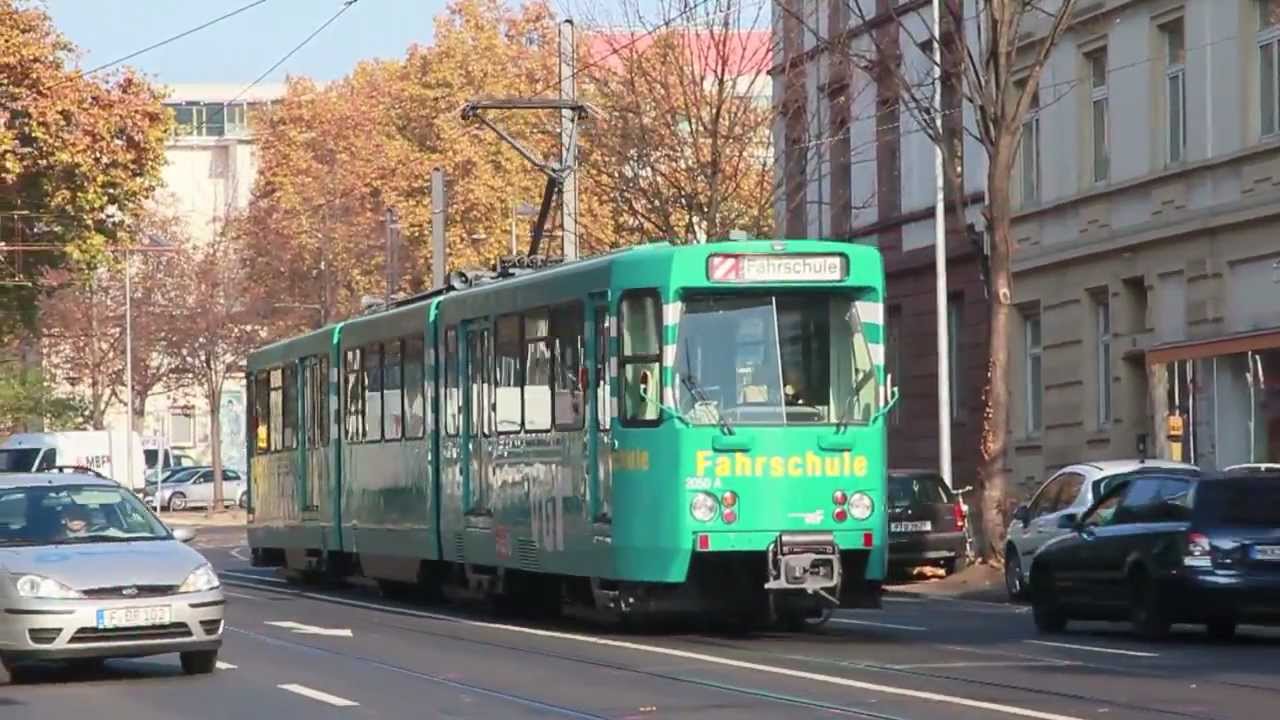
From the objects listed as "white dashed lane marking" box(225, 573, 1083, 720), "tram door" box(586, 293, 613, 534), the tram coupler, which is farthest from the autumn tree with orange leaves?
the tram coupler

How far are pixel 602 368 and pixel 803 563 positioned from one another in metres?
2.46

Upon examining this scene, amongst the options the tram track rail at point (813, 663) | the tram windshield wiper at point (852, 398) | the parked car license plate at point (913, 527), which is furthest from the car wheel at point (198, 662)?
the parked car license plate at point (913, 527)

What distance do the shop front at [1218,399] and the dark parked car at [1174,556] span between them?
10768 millimetres

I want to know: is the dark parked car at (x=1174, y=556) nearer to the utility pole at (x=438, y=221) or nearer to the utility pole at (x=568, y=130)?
the utility pole at (x=568, y=130)

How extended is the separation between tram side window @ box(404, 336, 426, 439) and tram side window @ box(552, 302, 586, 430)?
14.9ft

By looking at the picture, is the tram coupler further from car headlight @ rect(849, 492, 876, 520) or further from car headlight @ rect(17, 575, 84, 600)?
car headlight @ rect(17, 575, 84, 600)

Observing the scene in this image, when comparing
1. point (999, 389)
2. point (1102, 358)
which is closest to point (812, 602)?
point (999, 389)

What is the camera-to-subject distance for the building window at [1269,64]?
32938 millimetres

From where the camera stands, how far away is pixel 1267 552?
68.4 ft

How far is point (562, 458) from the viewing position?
23.2 meters

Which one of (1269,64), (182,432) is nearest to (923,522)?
(1269,64)

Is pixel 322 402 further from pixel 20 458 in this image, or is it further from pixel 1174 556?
pixel 20 458

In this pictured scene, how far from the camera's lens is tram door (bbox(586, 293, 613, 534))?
2202cm

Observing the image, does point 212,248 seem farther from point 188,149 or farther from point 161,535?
point 161,535
